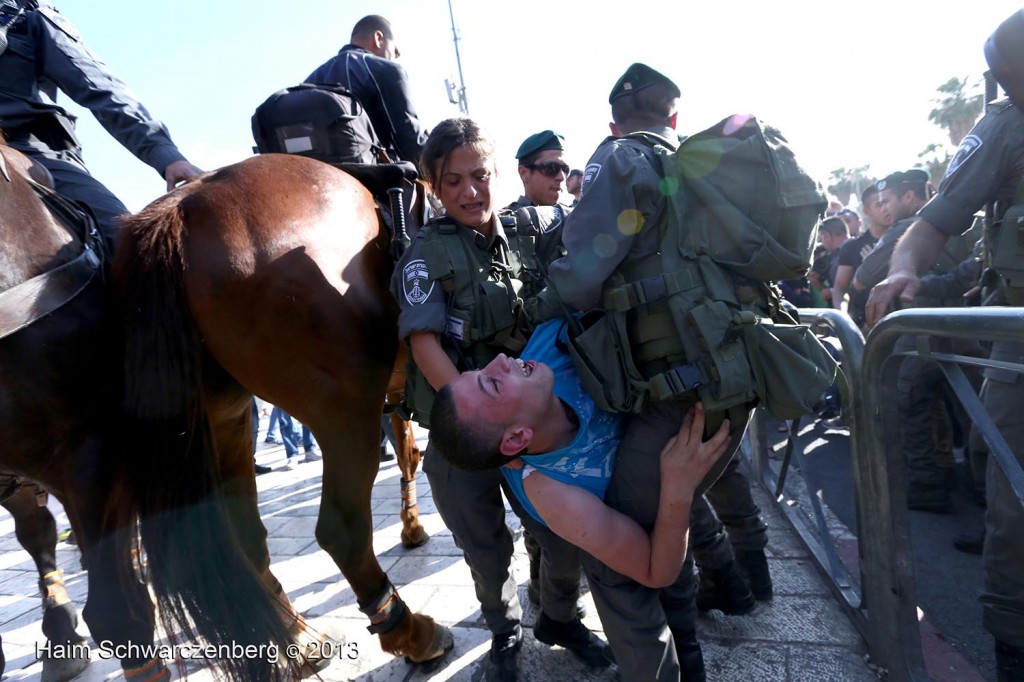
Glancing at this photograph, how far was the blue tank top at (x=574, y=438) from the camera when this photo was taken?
1620 millimetres

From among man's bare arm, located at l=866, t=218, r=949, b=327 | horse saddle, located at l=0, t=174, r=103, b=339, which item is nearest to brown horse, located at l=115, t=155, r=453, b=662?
horse saddle, located at l=0, t=174, r=103, b=339

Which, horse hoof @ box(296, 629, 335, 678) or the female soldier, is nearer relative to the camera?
the female soldier

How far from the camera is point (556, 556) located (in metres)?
2.13

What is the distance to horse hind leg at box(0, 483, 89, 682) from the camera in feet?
8.63

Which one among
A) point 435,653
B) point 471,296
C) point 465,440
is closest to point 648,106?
point 471,296

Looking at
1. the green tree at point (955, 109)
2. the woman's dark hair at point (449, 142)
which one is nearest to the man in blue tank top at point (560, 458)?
the woman's dark hair at point (449, 142)

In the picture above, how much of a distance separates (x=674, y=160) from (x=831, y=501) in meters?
3.16

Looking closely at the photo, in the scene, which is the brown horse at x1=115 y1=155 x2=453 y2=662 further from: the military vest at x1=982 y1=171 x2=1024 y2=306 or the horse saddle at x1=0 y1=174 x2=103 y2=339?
the military vest at x1=982 y1=171 x2=1024 y2=306

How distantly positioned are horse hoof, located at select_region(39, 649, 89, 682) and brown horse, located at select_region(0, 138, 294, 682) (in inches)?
42.0

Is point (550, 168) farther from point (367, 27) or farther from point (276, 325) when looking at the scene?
point (276, 325)

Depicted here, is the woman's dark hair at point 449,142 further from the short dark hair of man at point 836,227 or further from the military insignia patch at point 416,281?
the short dark hair of man at point 836,227

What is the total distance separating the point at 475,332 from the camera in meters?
1.95

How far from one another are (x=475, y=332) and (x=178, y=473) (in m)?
1.10

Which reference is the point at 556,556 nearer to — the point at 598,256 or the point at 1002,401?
the point at 598,256
